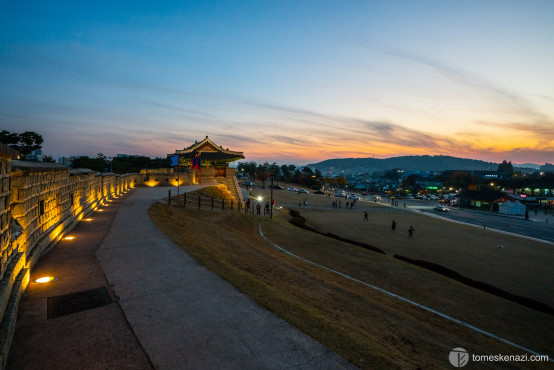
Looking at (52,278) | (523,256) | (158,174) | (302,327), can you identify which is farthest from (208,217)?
(523,256)

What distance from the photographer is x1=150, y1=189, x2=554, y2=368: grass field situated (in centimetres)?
625

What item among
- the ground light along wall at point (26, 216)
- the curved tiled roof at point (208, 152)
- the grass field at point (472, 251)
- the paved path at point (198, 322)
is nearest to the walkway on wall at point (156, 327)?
the paved path at point (198, 322)

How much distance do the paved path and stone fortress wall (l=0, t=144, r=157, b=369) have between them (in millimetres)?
2005

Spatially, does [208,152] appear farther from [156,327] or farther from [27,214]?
[156,327]

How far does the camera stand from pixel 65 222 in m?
12.5

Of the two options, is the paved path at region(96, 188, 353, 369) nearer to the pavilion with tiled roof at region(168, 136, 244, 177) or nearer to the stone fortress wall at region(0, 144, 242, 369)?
the stone fortress wall at region(0, 144, 242, 369)

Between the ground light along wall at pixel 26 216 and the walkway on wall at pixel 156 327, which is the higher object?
the ground light along wall at pixel 26 216

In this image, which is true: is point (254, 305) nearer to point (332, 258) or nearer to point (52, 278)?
point (52, 278)

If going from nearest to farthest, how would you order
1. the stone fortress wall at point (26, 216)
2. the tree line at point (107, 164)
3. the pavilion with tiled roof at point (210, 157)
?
the stone fortress wall at point (26, 216), the pavilion with tiled roof at point (210, 157), the tree line at point (107, 164)

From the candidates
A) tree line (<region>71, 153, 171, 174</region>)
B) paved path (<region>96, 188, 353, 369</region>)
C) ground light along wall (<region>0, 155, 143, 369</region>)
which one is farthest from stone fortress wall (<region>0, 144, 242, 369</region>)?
tree line (<region>71, 153, 171, 174</region>)

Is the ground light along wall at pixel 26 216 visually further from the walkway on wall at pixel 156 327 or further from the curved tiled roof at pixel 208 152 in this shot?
the curved tiled roof at pixel 208 152

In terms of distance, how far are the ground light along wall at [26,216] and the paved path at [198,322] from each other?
1986 mm

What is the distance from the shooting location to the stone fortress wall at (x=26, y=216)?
5855 mm

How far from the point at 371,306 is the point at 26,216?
1173cm
